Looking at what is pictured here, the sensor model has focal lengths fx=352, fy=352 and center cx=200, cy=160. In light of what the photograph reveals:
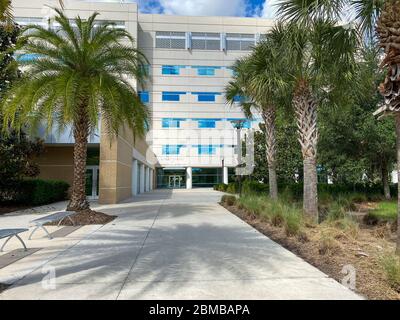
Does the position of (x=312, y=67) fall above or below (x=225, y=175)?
above

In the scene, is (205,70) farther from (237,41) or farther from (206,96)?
(237,41)

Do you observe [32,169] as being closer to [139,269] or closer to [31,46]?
[31,46]

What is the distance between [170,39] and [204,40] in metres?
4.99

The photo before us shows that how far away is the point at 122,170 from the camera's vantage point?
2264cm

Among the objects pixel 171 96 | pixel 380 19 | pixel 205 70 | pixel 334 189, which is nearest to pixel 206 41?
pixel 205 70

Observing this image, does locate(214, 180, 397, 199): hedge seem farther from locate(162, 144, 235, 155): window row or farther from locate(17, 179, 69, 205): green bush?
locate(162, 144, 235, 155): window row

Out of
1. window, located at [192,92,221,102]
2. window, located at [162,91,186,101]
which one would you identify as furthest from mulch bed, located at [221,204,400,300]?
window, located at [162,91,186,101]

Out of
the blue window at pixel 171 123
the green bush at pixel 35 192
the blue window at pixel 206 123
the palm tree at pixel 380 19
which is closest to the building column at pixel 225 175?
the blue window at pixel 206 123

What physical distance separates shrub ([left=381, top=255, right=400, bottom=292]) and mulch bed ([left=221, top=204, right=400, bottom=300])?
0.08 m

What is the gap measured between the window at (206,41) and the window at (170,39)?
5.81 feet

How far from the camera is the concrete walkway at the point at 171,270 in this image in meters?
4.74

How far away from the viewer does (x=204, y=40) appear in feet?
170

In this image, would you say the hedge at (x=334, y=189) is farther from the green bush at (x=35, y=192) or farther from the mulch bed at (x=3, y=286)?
the mulch bed at (x=3, y=286)
